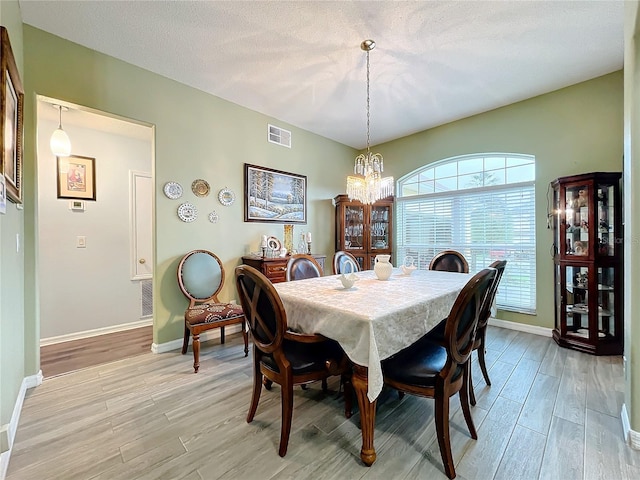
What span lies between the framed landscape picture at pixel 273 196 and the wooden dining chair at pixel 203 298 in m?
0.82

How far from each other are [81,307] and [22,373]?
1527 millimetres

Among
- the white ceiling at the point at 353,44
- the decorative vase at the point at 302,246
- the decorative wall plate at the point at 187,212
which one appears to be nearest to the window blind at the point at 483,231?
the white ceiling at the point at 353,44

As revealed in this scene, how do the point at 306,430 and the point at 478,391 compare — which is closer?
the point at 306,430

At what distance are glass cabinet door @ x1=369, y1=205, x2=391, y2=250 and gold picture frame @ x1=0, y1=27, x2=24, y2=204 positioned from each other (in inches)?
164

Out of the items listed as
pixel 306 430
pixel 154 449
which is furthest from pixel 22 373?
pixel 306 430

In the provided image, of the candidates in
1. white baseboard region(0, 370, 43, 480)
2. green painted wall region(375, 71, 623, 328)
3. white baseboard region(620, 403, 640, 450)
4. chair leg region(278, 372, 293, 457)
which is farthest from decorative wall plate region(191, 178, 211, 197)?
white baseboard region(620, 403, 640, 450)

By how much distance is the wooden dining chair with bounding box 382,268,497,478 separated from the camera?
136 cm

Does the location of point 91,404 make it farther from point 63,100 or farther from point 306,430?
point 63,100

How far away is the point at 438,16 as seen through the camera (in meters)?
2.13

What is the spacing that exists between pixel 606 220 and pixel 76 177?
6.04 meters

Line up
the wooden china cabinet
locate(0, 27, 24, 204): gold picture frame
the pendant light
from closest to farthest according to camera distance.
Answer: locate(0, 27, 24, 204): gold picture frame, the pendant light, the wooden china cabinet

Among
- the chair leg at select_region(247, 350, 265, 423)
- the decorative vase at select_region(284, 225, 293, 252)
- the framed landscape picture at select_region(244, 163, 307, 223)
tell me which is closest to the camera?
the chair leg at select_region(247, 350, 265, 423)

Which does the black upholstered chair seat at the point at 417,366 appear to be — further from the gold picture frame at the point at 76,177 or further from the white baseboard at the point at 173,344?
the gold picture frame at the point at 76,177

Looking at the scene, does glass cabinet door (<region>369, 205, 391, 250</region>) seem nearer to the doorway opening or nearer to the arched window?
the arched window
